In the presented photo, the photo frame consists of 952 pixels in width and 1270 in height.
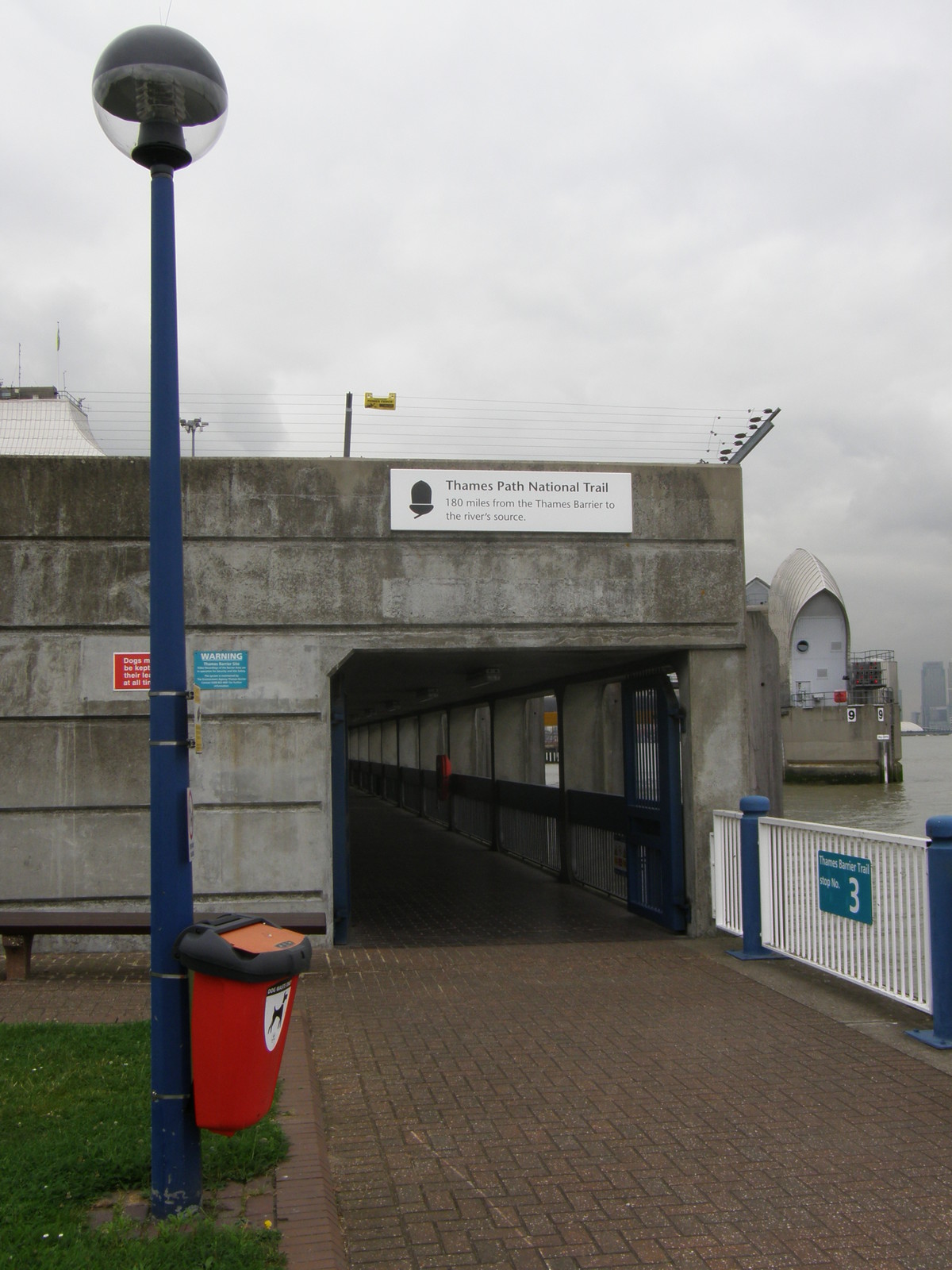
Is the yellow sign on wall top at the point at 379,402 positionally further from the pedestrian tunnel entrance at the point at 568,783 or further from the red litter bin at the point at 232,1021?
the red litter bin at the point at 232,1021

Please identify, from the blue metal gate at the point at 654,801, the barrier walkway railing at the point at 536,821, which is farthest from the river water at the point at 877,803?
the blue metal gate at the point at 654,801

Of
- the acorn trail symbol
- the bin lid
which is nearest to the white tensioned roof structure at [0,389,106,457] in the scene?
the acorn trail symbol

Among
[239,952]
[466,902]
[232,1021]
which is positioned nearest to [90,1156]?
[232,1021]

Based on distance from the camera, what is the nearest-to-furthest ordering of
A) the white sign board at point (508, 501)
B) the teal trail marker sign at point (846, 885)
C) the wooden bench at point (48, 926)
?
the teal trail marker sign at point (846, 885)
the wooden bench at point (48, 926)
the white sign board at point (508, 501)

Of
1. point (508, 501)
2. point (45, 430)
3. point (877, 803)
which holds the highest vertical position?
point (45, 430)

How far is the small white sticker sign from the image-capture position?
3846 mm

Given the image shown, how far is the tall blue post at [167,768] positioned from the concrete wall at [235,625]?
500cm

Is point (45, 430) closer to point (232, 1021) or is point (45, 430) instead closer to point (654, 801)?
point (654, 801)

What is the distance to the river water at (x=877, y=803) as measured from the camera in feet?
117

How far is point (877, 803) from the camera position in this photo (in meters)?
47.2

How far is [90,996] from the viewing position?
7504 millimetres

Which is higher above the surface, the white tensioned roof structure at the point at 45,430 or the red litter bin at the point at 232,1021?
the white tensioned roof structure at the point at 45,430

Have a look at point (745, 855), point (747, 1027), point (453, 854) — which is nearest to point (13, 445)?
point (453, 854)

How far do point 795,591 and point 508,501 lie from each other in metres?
81.3
